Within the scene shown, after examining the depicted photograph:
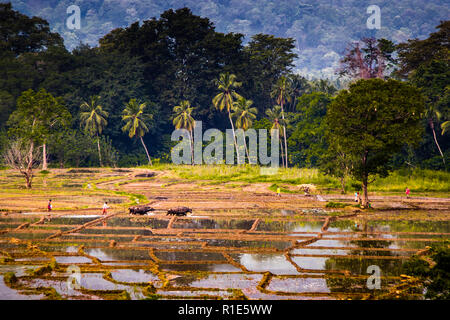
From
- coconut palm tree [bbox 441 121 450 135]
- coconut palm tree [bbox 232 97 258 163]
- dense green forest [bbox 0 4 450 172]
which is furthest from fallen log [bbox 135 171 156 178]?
coconut palm tree [bbox 441 121 450 135]

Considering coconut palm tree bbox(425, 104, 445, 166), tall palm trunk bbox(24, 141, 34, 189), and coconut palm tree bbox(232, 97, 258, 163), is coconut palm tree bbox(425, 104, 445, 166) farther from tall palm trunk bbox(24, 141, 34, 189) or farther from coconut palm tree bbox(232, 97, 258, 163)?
tall palm trunk bbox(24, 141, 34, 189)

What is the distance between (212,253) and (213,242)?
2.53 metres

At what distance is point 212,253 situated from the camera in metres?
24.2

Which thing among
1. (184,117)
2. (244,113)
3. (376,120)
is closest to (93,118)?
(184,117)

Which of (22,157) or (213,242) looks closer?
(213,242)

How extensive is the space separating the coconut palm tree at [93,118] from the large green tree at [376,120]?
176 ft

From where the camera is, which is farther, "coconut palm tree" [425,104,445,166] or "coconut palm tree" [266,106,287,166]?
"coconut palm tree" [266,106,287,166]

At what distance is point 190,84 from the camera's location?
93.9 metres

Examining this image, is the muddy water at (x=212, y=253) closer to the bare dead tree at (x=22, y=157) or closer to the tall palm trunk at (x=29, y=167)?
the tall palm trunk at (x=29, y=167)

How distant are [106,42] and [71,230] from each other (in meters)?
82.1

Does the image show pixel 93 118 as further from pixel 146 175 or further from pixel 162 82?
pixel 146 175

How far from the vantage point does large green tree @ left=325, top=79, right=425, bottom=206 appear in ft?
112

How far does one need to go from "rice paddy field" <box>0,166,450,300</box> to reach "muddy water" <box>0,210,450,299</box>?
0.18 feet

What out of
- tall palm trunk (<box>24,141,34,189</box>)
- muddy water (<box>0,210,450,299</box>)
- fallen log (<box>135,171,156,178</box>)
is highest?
tall palm trunk (<box>24,141,34,189</box>)
